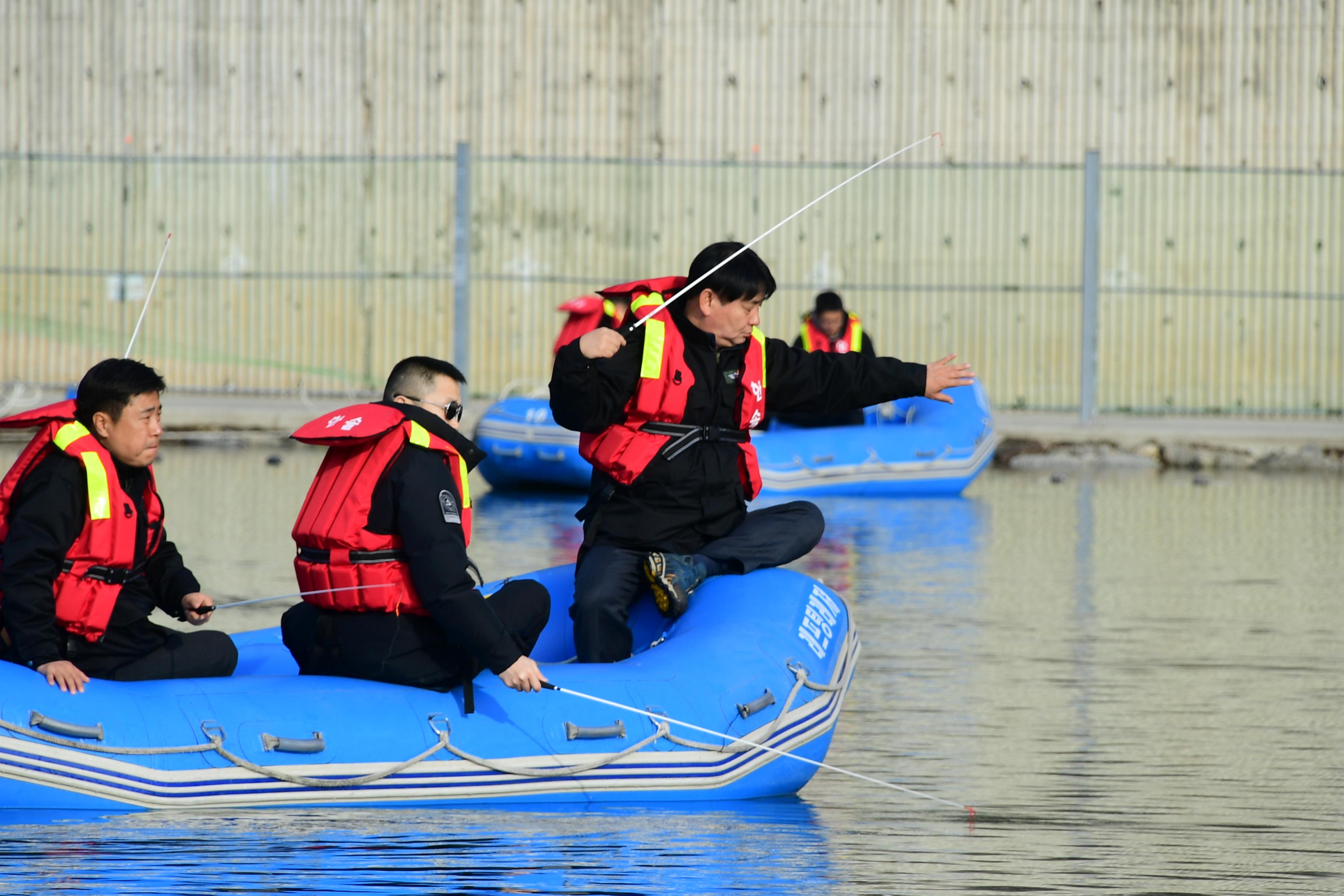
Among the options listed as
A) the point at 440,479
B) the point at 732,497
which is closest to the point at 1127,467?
the point at 732,497

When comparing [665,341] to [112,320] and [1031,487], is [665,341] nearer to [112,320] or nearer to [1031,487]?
[1031,487]

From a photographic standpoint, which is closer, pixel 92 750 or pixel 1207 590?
pixel 92 750

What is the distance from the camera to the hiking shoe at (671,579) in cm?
557

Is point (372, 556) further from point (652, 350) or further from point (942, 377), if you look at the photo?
point (942, 377)

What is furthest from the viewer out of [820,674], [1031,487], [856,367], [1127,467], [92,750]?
[1127,467]

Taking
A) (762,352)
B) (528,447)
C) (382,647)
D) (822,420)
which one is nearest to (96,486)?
(382,647)

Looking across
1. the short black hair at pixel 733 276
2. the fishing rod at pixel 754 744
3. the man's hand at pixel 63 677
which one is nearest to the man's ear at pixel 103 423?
the man's hand at pixel 63 677

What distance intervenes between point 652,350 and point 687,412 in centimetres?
21

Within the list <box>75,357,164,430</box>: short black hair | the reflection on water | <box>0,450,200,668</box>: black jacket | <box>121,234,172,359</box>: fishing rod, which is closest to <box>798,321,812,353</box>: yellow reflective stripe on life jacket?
the reflection on water

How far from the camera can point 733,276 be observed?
18.3 feet

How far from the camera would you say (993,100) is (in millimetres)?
17547

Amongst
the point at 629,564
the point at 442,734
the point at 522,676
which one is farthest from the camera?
the point at 629,564

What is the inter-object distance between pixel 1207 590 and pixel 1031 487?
4.87 meters

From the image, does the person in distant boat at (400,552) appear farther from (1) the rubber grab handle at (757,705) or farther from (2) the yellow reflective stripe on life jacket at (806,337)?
(2) the yellow reflective stripe on life jacket at (806,337)
